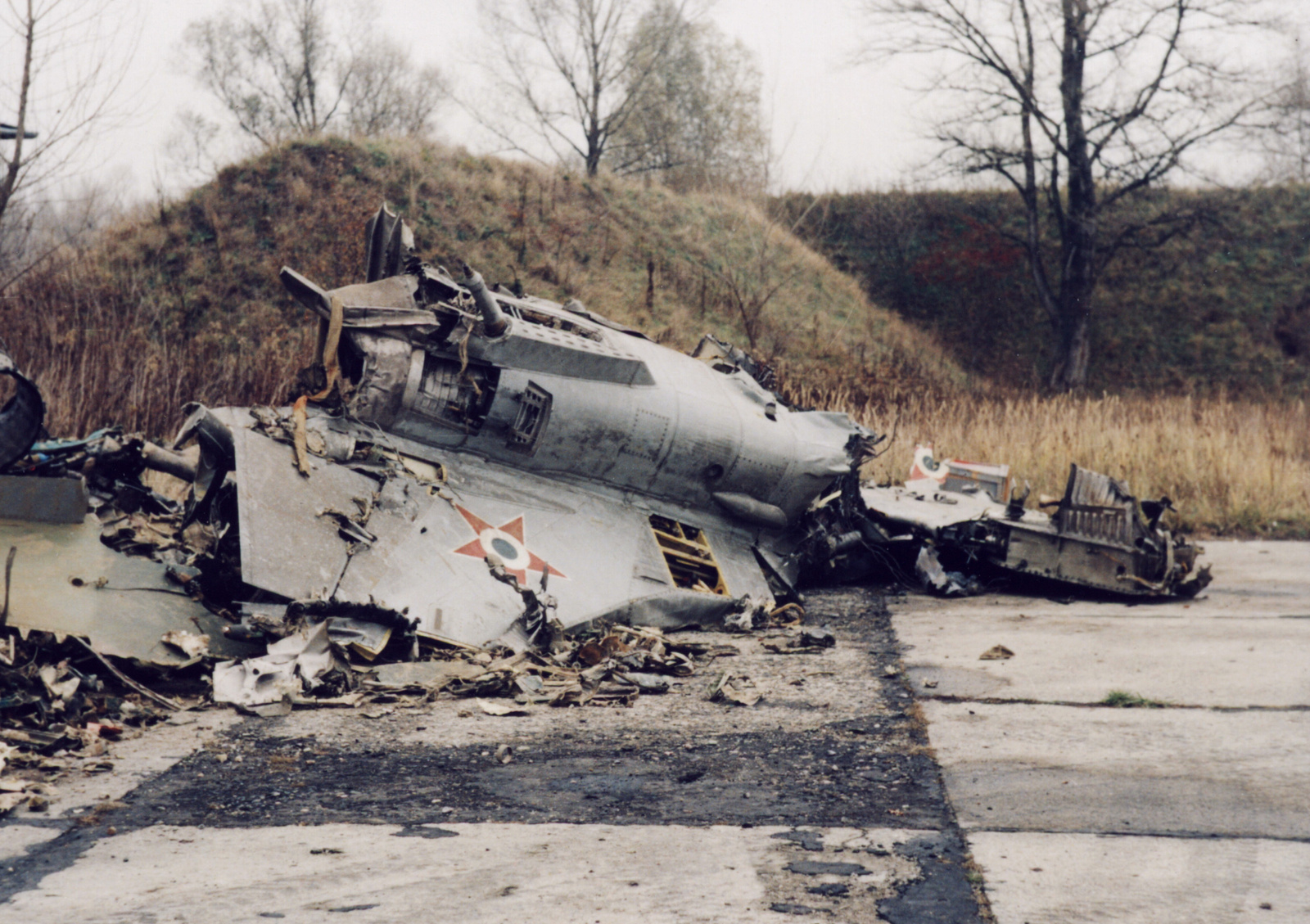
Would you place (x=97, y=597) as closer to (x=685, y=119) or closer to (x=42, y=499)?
(x=42, y=499)

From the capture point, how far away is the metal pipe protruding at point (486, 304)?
6613 millimetres

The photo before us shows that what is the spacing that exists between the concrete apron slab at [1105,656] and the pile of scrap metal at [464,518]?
2.78ft

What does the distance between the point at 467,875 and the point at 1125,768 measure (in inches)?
117

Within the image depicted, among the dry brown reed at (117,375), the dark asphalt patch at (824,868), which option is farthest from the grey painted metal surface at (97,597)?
the dry brown reed at (117,375)

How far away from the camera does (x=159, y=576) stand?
618 cm

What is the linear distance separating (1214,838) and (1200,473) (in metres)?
11.3

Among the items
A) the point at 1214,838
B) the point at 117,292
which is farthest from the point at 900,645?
the point at 117,292

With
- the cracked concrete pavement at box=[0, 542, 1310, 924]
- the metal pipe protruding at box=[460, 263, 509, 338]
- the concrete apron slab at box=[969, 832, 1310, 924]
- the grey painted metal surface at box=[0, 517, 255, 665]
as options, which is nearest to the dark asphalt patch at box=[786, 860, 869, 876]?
the cracked concrete pavement at box=[0, 542, 1310, 924]

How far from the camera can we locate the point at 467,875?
3334mm

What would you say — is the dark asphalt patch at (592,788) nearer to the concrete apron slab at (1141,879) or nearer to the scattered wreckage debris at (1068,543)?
the concrete apron slab at (1141,879)

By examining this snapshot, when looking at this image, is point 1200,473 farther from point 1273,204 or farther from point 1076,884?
point 1273,204

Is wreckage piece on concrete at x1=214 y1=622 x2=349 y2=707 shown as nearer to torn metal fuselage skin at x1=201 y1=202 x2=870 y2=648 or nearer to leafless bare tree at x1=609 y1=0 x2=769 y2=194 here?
torn metal fuselage skin at x1=201 y1=202 x2=870 y2=648

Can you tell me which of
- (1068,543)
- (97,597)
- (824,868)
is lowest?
(824,868)

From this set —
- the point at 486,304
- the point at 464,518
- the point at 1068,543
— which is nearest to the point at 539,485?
the point at 464,518
